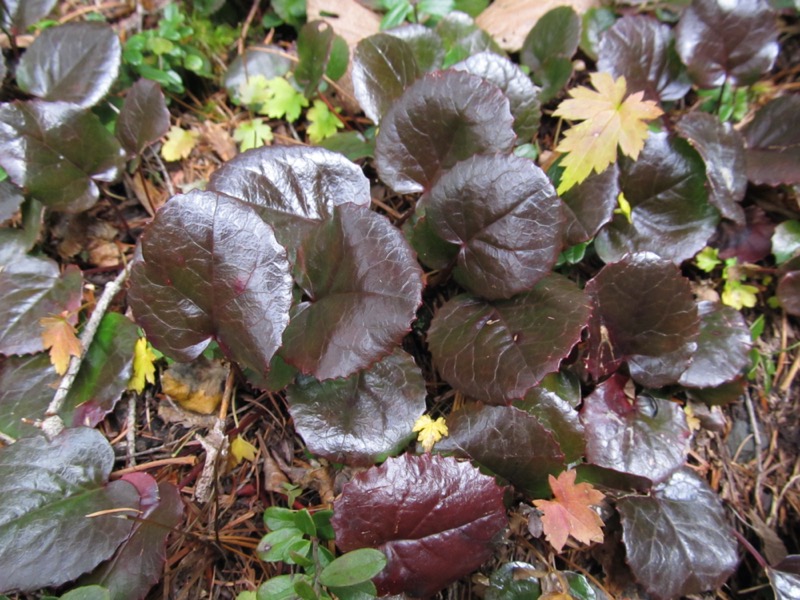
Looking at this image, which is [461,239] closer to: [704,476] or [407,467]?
[407,467]

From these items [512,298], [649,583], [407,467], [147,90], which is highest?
[147,90]

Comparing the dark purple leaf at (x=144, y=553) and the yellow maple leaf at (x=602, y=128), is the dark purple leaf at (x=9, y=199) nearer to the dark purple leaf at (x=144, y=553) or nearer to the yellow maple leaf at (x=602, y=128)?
the dark purple leaf at (x=144, y=553)

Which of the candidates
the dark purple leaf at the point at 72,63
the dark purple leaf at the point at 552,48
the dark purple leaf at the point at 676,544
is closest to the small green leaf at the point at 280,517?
the dark purple leaf at the point at 676,544

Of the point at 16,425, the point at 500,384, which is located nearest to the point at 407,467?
the point at 500,384

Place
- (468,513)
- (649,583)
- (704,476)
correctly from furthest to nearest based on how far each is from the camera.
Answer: (704,476), (649,583), (468,513)

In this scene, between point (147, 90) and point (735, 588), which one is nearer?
point (735, 588)

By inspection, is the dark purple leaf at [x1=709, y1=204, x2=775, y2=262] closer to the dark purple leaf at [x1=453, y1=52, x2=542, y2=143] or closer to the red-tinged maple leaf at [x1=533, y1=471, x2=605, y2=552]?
the dark purple leaf at [x1=453, y1=52, x2=542, y2=143]

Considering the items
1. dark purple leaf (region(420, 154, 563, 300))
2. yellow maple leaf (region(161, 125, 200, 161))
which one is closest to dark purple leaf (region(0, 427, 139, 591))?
yellow maple leaf (region(161, 125, 200, 161))

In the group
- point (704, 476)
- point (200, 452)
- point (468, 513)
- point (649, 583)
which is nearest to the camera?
point (468, 513)
